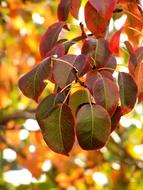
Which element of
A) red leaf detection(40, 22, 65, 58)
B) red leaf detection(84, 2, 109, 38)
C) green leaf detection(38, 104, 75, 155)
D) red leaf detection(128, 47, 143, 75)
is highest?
red leaf detection(84, 2, 109, 38)

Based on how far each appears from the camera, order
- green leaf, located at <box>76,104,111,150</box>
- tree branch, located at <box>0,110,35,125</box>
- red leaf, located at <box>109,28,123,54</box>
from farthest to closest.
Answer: tree branch, located at <box>0,110,35,125</box>, red leaf, located at <box>109,28,123,54</box>, green leaf, located at <box>76,104,111,150</box>

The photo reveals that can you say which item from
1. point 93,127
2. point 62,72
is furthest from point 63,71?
point 93,127

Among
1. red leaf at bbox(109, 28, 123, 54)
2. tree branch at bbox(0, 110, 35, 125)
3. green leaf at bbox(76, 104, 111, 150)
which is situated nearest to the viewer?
green leaf at bbox(76, 104, 111, 150)

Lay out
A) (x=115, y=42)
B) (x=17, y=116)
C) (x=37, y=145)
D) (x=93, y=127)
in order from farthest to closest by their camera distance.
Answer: (x=37, y=145) → (x=17, y=116) → (x=115, y=42) → (x=93, y=127)

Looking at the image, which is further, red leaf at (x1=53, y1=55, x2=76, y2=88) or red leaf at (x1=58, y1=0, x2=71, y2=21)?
red leaf at (x1=58, y1=0, x2=71, y2=21)

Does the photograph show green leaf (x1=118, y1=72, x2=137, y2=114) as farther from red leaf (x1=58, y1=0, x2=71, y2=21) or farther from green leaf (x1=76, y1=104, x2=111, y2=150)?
red leaf (x1=58, y1=0, x2=71, y2=21)

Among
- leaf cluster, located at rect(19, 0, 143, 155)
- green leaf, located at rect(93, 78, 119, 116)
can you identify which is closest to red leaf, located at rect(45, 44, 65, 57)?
leaf cluster, located at rect(19, 0, 143, 155)

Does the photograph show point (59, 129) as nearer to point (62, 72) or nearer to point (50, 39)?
point (62, 72)
